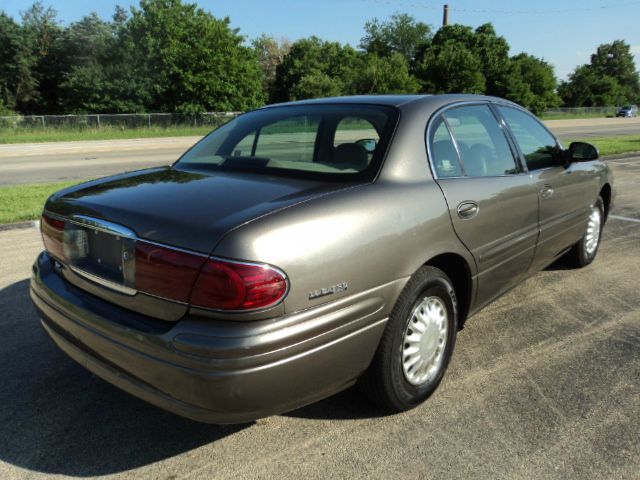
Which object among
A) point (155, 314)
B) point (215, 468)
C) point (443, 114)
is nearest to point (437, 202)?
point (443, 114)

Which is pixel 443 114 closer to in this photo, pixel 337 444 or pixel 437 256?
pixel 437 256

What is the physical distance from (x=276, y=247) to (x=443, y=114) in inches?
62.1

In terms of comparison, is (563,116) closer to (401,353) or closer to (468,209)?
(468,209)

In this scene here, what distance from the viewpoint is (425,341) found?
2.78m

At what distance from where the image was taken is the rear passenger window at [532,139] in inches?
149

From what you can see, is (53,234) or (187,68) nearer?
(53,234)

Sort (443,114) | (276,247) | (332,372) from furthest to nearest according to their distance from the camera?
(443,114), (332,372), (276,247)

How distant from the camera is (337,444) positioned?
2516 millimetres

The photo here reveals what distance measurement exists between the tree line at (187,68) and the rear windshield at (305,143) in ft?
123

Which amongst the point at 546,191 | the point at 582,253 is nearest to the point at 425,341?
the point at 546,191

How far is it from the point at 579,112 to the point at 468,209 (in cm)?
6776

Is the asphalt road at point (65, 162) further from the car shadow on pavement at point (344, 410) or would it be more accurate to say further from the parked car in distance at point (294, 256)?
the car shadow on pavement at point (344, 410)

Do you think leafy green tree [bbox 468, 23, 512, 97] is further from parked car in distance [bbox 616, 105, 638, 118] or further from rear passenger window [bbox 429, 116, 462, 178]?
rear passenger window [bbox 429, 116, 462, 178]

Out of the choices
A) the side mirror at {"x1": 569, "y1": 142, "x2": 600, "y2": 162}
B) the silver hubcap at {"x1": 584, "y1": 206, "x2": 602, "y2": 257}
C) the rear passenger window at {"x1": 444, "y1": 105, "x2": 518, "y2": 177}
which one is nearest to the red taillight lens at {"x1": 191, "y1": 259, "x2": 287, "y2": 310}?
the rear passenger window at {"x1": 444, "y1": 105, "x2": 518, "y2": 177}
